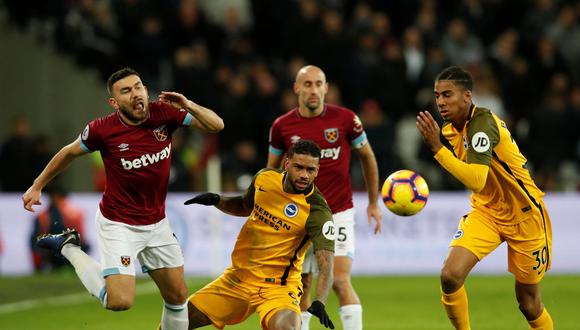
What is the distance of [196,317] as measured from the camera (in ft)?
26.4

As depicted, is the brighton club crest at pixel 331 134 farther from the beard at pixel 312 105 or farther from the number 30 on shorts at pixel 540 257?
the number 30 on shorts at pixel 540 257

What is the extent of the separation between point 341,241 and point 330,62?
8569 millimetres

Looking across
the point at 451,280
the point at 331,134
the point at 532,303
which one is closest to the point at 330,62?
the point at 331,134

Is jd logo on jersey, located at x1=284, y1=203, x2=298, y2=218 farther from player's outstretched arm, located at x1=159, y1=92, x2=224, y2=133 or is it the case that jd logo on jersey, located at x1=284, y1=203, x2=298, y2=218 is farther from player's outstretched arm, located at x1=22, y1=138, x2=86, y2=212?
player's outstretched arm, located at x1=22, y1=138, x2=86, y2=212

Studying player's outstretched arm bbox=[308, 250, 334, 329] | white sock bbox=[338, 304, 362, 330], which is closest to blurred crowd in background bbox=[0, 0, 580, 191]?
white sock bbox=[338, 304, 362, 330]

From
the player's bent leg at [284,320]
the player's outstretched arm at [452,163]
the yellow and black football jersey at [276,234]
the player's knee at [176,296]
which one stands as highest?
the player's outstretched arm at [452,163]

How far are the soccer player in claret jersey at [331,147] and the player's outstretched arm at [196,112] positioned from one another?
1.28 m

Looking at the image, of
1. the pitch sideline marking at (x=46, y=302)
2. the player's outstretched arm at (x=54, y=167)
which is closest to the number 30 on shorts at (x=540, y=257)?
the player's outstretched arm at (x=54, y=167)

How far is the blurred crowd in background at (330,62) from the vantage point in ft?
55.1

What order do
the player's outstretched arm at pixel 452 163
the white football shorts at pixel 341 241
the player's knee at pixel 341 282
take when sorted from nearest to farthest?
1. the player's outstretched arm at pixel 452 163
2. the player's knee at pixel 341 282
3. the white football shorts at pixel 341 241

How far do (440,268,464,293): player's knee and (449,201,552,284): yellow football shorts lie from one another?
0.24 metres

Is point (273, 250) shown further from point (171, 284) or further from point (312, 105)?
point (312, 105)

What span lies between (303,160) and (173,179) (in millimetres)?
9075

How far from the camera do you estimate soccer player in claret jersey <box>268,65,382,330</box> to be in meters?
9.39
